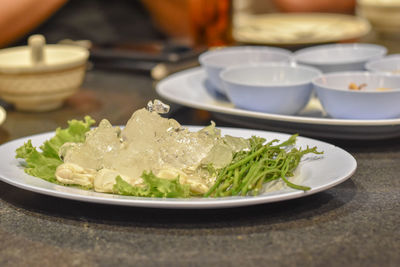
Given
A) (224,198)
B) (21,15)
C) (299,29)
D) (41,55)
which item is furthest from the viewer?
(299,29)

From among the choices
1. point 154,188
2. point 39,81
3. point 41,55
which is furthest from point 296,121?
point 41,55

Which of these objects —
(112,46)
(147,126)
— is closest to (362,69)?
(147,126)

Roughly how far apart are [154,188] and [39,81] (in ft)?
2.38

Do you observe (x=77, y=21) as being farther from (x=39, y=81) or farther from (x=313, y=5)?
(x=313, y=5)

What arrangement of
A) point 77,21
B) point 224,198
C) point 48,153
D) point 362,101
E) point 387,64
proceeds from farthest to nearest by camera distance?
point 77,21 → point 387,64 → point 362,101 → point 48,153 → point 224,198

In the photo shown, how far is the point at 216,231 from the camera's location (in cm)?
75

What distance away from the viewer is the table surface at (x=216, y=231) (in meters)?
0.69

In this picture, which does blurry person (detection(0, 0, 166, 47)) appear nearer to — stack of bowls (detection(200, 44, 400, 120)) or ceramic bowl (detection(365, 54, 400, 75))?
stack of bowls (detection(200, 44, 400, 120))

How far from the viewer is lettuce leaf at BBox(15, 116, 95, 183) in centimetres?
86

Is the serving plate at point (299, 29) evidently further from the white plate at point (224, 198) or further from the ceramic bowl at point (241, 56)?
the white plate at point (224, 198)

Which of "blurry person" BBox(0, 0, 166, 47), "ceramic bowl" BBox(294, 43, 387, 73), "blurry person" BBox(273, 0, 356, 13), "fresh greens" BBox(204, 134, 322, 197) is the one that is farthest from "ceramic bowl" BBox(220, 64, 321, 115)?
"blurry person" BBox(273, 0, 356, 13)

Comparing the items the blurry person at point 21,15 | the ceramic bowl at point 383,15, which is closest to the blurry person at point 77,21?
the blurry person at point 21,15

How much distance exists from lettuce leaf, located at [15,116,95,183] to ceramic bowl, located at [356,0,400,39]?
53.3 inches

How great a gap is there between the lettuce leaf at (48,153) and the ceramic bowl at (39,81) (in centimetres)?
41
